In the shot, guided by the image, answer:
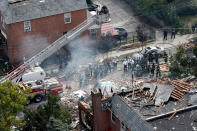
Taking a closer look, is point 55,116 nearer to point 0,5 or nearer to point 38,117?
point 38,117

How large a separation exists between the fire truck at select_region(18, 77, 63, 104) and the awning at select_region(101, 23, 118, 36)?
11.6m

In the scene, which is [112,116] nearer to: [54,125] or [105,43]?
[54,125]

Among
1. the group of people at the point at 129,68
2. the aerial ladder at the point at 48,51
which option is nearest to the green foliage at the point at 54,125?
the aerial ladder at the point at 48,51

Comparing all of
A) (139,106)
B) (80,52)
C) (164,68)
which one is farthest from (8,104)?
(80,52)

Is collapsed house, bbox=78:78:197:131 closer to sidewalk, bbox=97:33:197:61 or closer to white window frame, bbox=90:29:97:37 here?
sidewalk, bbox=97:33:197:61

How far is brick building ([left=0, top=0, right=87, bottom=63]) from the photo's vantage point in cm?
4628

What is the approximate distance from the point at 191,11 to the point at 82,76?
21.0 meters

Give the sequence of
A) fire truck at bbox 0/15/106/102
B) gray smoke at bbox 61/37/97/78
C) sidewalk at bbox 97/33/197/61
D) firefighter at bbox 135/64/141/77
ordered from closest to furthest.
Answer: fire truck at bbox 0/15/106/102, firefighter at bbox 135/64/141/77, gray smoke at bbox 61/37/97/78, sidewalk at bbox 97/33/197/61

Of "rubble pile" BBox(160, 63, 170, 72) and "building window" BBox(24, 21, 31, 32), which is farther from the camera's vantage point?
"building window" BBox(24, 21, 31, 32)

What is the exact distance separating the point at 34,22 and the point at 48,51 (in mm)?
4584

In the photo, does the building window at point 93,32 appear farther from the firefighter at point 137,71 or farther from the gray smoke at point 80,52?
the firefighter at point 137,71

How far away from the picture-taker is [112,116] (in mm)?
31562

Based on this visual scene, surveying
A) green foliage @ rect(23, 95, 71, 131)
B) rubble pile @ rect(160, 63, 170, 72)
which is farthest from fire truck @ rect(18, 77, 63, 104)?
rubble pile @ rect(160, 63, 170, 72)

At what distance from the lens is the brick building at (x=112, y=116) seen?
2819 cm
